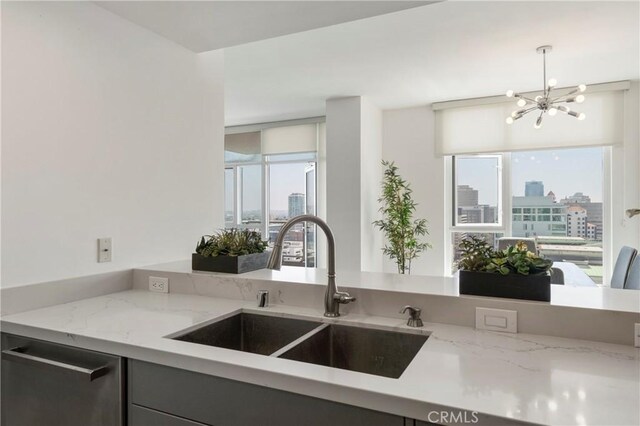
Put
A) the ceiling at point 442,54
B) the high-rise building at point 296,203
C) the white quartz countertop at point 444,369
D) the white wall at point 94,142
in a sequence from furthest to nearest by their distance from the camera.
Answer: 1. the high-rise building at point 296,203
2. the ceiling at point 442,54
3. the white wall at point 94,142
4. the white quartz countertop at point 444,369

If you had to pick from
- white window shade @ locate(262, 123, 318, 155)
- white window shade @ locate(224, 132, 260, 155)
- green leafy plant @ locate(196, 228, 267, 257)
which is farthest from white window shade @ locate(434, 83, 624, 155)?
green leafy plant @ locate(196, 228, 267, 257)

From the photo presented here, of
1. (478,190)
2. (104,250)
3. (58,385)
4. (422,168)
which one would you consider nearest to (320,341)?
(58,385)

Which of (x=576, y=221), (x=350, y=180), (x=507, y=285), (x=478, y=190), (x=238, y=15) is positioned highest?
(x=238, y=15)

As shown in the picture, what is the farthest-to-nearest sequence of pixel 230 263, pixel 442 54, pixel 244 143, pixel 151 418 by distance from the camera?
pixel 244 143 → pixel 442 54 → pixel 230 263 → pixel 151 418

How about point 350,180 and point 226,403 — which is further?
point 350,180

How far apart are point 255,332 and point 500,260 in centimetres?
95

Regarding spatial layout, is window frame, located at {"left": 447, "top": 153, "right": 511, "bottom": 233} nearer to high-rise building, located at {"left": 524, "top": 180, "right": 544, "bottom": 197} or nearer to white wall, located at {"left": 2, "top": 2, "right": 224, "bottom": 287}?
high-rise building, located at {"left": 524, "top": 180, "right": 544, "bottom": 197}

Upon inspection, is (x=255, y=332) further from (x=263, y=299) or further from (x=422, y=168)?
(x=422, y=168)

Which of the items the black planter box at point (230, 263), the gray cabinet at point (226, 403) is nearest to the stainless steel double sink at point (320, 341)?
the gray cabinet at point (226, 403)

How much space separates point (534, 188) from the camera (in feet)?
15.7

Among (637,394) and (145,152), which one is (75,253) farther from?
(637,394)

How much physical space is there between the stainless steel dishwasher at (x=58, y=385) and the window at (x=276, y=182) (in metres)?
4.38

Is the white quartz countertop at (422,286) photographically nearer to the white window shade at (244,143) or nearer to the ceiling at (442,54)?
the ceiling at (442,54)

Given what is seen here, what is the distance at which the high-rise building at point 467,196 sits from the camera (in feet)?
16.8
